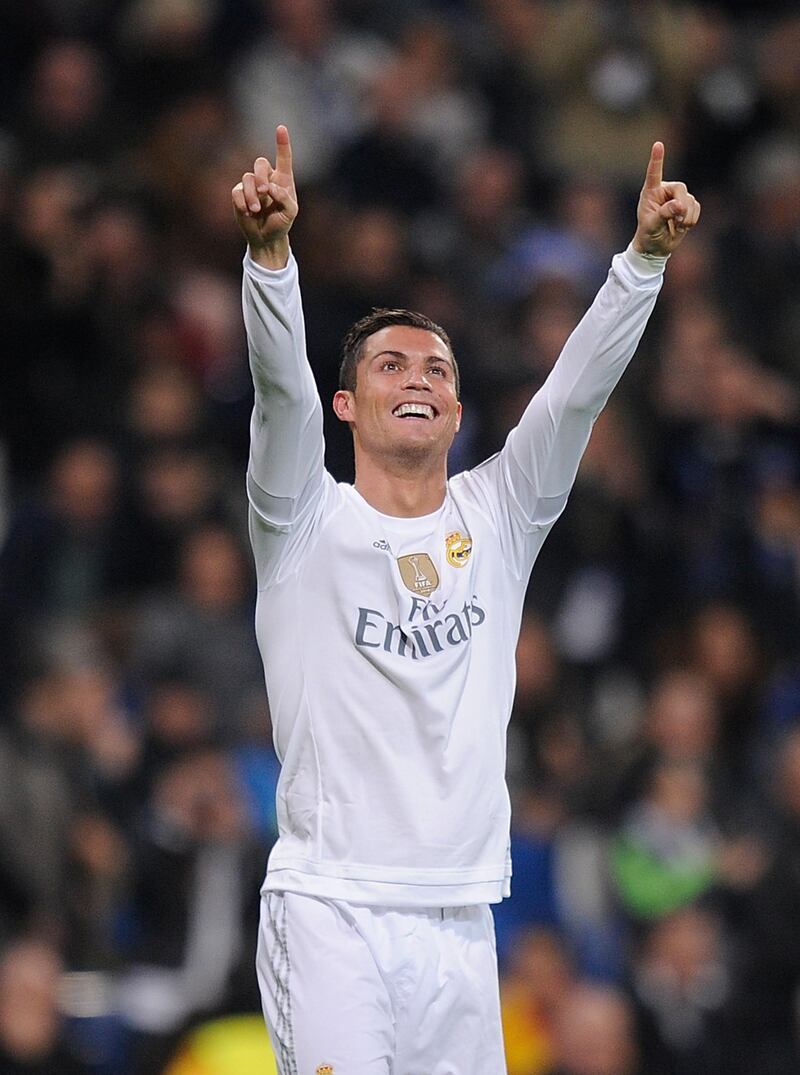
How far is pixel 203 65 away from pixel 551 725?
395 cm

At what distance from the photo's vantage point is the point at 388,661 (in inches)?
176

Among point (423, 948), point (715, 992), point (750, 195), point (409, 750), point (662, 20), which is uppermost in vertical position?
point (662, 20)

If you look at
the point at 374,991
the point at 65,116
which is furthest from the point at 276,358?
the point at 65,116

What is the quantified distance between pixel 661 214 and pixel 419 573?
99cm

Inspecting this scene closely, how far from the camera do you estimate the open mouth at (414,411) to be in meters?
4.66

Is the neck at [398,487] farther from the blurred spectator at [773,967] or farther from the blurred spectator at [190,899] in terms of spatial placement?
the blurred spectator at [773,967]

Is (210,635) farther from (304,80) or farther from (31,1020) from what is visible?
(304,80)

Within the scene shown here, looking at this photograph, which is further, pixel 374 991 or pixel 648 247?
pixel 648 247

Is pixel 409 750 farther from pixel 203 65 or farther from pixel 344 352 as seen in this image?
pixel 203 65

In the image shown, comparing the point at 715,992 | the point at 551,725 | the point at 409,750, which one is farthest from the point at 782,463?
the point at 409,750

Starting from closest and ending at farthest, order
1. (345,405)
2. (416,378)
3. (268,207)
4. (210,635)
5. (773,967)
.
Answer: (268,207), (416,378), (345,405), (773,967), (210,635)

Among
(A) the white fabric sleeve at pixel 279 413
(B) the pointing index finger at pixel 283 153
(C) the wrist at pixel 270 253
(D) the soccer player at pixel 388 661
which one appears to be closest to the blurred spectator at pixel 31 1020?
(D) the soccer player at pixel 388 661

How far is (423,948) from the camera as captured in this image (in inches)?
173

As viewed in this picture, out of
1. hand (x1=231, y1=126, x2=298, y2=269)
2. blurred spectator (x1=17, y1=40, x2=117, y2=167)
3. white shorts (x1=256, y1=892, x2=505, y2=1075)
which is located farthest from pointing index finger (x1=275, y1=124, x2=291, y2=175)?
blurred spectator (x1=17, y1=40, x2=117, y2=167)
